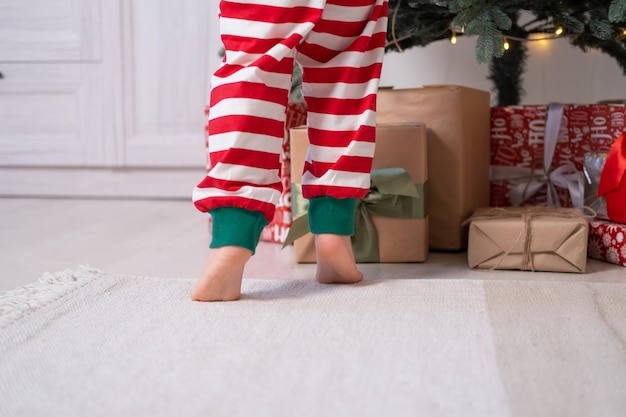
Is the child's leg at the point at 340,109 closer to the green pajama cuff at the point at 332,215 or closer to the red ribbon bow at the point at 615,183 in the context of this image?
the green pajama cuff at the point at 332,215

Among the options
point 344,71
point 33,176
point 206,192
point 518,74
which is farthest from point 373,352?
point 33,176

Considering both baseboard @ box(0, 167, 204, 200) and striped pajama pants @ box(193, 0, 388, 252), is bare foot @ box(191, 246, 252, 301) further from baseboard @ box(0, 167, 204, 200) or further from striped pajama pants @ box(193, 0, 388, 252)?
baseboard @ box(0, 167, 204, 200)

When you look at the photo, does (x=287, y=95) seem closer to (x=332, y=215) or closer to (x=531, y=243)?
(x=332, y=215)

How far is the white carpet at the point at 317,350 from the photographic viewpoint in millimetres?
603

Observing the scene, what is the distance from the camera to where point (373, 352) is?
2.33ft

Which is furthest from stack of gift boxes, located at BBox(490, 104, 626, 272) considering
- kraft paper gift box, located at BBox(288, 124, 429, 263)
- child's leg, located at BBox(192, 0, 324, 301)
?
child's leg, located at BBox(192, 0, 324, 301)

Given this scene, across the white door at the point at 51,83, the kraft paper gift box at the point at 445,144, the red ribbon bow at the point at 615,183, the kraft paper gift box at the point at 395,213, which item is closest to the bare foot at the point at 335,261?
the kraft paper gift box at the point at 395,213

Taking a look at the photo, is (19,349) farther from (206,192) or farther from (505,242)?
(505,242)

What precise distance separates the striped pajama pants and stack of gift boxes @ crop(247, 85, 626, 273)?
228mm

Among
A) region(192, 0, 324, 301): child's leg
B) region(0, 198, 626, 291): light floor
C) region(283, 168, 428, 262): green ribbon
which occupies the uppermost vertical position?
region(192, 0, 324, 301): child's leg

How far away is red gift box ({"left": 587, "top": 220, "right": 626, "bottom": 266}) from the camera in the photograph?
118 cm

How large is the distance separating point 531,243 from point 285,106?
486mm

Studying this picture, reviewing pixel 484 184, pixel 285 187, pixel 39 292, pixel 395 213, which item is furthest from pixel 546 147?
pixel 39 292

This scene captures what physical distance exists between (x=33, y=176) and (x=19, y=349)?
1.45 m
